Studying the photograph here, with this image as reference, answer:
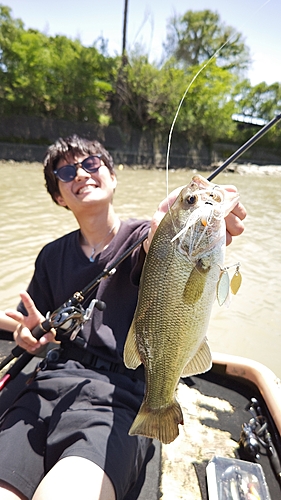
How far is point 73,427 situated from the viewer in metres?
1.75

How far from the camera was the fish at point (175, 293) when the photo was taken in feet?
4.62

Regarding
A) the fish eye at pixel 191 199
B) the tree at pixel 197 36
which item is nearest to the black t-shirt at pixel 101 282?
the fish eye at pixel 191 199

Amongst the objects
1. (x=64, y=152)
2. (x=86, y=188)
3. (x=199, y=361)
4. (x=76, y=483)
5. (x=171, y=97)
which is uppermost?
(x=171, y=97)

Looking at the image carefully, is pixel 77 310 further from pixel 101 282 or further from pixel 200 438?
pixel 200 438

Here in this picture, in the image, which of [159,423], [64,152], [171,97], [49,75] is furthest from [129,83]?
[159,423]

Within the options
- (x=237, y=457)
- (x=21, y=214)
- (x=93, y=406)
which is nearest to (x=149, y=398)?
(x=93, y=406)

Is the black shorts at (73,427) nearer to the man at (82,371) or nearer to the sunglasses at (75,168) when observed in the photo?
the man at (82,371)

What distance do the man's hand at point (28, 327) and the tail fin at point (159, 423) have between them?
90 cm

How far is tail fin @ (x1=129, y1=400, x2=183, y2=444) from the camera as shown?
4.91ft

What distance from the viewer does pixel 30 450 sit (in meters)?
1.78

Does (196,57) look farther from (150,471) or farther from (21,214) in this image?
(150,471)

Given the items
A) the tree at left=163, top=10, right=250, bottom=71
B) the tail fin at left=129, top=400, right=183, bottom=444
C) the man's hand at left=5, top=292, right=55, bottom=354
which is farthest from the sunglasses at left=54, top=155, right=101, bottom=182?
the tree at left=163, top=10, right=250, bottom=71

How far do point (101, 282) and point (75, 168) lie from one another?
809 millimetres

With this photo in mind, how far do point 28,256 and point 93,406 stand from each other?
18.0 ft
